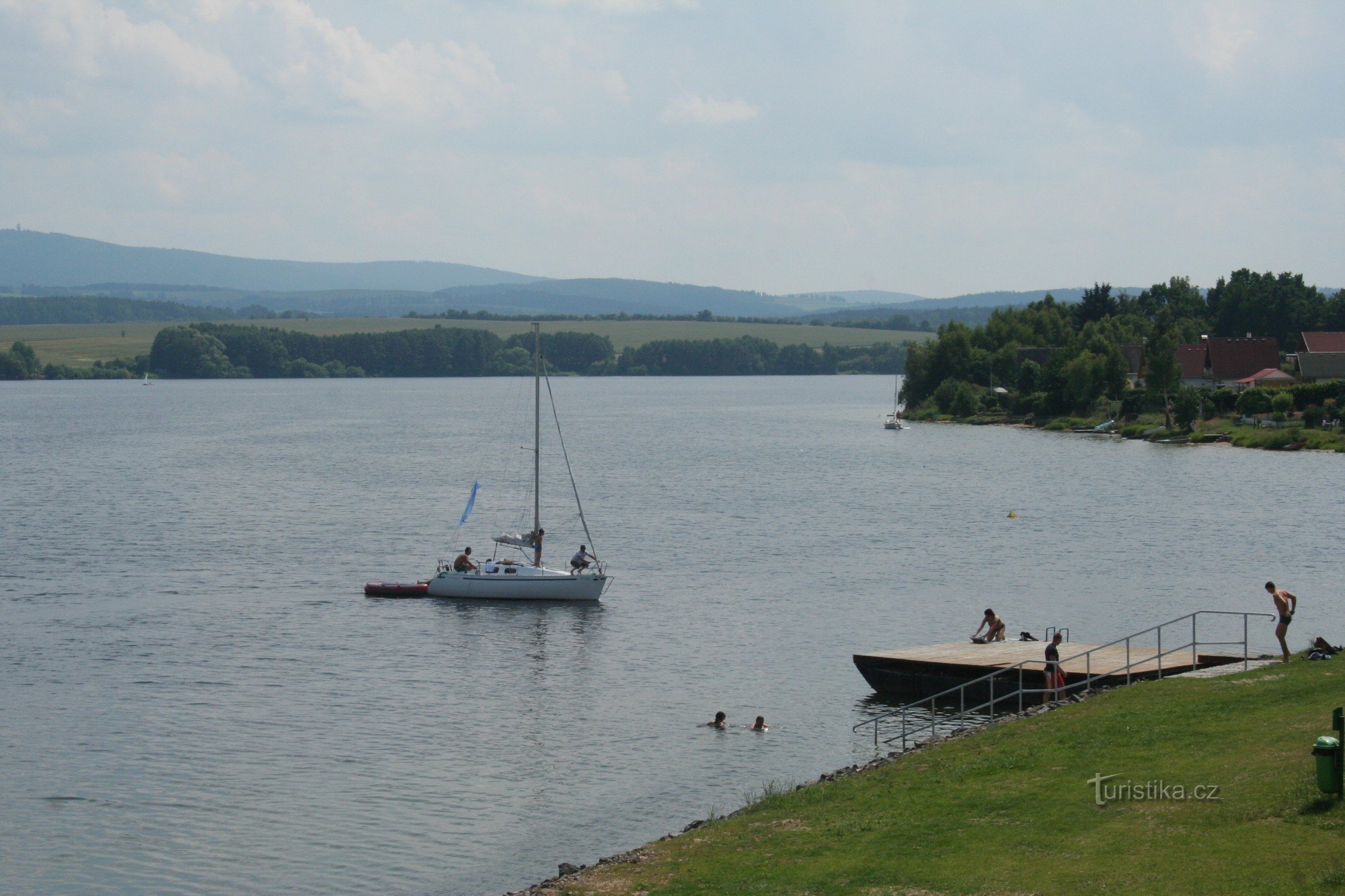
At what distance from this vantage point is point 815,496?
9681cm

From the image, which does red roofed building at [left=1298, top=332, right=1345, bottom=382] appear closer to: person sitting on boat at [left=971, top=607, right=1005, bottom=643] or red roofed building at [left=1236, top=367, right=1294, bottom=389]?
red roofed building at [left=1236, top=367, right=1294, bottom=389]

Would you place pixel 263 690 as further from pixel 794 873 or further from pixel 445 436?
pixel 445 436

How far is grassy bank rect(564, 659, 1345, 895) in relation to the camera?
1855 cm

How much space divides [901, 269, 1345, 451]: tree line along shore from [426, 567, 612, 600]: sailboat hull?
286 feet

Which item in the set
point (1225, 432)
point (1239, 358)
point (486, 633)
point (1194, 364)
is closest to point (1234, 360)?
point (1239, 358)

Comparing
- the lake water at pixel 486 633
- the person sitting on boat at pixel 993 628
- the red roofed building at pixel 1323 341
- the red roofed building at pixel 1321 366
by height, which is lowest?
the lake water at pixel 486 633

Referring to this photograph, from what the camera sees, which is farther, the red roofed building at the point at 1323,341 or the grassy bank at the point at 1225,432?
Answer: the red roofed building at the point at 1323,341

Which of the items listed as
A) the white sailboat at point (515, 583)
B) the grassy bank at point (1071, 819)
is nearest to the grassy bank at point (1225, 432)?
the white sailboat at point (515, 583)

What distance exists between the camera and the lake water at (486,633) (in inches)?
1219

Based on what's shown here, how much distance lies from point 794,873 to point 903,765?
8.25m

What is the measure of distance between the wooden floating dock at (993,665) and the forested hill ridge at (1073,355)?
122m

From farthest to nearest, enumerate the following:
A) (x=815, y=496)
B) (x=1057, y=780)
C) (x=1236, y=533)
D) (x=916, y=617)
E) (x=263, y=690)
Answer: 1. (x=815, y=496)
2. (x=1236, y=533)
3. (x=916, y=617)
4. (x=263, y=690)
5. (x=1057, y=780)

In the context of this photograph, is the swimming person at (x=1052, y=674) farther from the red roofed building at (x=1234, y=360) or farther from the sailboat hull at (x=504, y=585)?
the red roofed building at (x=1234, y=360)

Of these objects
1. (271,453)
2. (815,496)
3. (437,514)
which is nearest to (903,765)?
(437,514)
